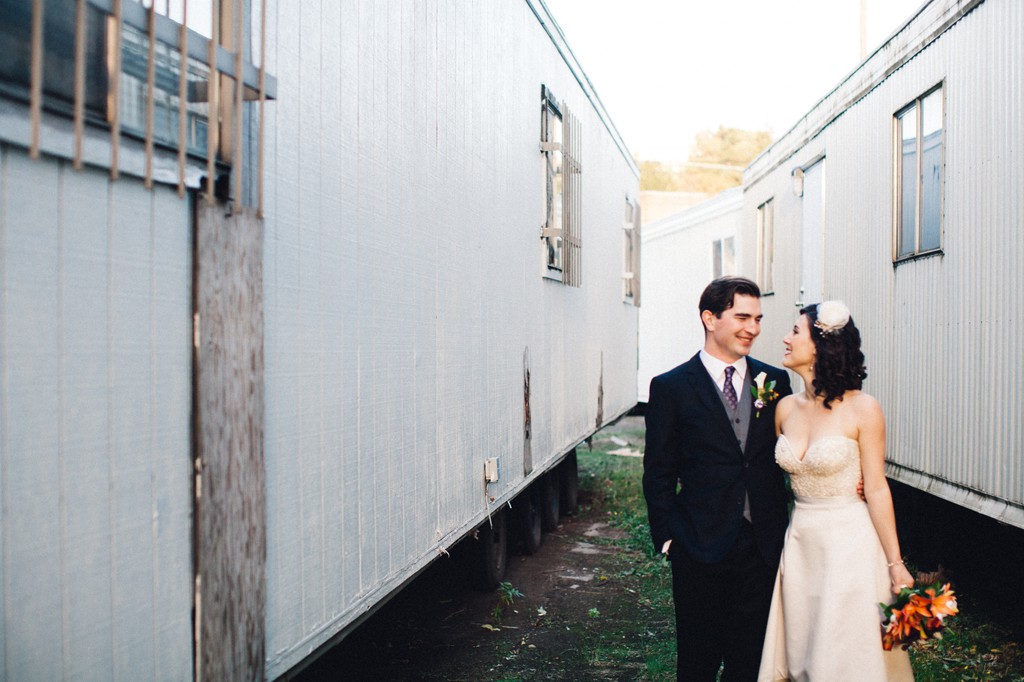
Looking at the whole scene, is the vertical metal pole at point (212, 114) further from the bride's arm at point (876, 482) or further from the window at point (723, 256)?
the window at point (723, 256)

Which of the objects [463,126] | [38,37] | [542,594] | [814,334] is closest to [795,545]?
[814,334]

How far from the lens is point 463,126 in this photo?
4.54 metres

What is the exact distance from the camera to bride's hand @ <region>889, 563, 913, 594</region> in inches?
124

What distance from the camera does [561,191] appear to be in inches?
279

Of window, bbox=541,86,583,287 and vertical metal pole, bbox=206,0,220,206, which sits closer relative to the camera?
vertical metal pole, bbox=206,0,220,206

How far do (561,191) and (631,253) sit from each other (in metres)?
4.86

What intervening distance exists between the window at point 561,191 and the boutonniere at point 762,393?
3192 mm

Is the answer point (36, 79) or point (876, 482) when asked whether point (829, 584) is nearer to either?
point (876, 482)

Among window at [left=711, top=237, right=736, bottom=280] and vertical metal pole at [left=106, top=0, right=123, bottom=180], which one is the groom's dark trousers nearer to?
vertical metal pole at [left=106, top=0, right=123, bottom=180]

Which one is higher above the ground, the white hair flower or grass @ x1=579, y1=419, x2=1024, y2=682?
the white hair flower

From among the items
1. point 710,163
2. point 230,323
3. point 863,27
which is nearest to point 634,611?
→ point 230,323

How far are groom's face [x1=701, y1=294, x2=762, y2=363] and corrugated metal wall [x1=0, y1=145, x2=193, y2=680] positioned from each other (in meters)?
2.05

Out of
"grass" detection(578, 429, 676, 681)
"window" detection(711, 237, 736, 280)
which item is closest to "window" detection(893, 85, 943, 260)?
"grass" detection(578, 429, 676, 681)

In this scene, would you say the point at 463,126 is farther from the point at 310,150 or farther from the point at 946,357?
the point at 946,357
